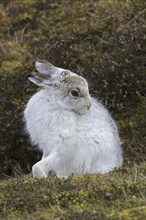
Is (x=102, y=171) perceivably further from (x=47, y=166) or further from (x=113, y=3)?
(x=113, y=3)

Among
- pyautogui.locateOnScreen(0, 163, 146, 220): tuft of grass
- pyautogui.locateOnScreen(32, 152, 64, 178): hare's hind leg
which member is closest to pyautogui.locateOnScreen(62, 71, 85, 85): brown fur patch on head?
pyautogui.locateOnScreen(32, 152, 64, 178): hare's hind leg

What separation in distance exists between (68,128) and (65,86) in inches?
25.0

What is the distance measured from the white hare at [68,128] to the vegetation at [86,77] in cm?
35

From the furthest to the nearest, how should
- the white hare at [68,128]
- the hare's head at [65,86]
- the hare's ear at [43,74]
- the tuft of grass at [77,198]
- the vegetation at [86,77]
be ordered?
the hare's ear at [43,74] → the hare's head at [65,86] → the white hare at [68,128] → the vegetation at [86,77] → the tuft of grass at [77,198]

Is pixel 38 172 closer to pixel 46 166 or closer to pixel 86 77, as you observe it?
pixel 46 166

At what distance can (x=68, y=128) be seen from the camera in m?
7.70

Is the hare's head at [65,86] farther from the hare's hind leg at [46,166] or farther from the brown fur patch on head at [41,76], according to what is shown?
the hare's hind leg at [46,166]

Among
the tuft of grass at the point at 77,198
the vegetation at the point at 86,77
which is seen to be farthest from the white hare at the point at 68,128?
the tuft of grass at the point at 77,198

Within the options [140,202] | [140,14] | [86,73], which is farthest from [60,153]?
[140,14]

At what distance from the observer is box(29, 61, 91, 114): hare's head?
26.1 feet

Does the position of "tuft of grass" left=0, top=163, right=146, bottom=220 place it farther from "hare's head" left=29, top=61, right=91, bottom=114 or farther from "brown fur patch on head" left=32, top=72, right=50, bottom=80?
"brown fur patch on head" left=32, top=72, right=50, bottom=80

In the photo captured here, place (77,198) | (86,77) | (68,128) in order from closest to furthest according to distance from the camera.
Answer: (77,198) → (68,128) → (86,77)

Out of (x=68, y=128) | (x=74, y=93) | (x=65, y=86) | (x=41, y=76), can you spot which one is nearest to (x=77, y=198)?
(x=68, y=128)

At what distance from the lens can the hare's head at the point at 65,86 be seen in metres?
7.94
